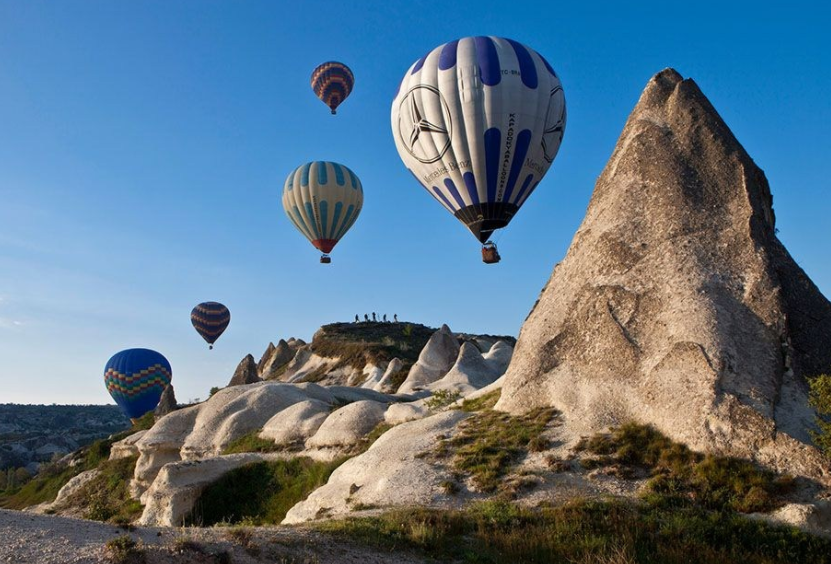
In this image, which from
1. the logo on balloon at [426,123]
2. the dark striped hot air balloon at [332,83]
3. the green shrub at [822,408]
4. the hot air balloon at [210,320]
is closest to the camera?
the green shrub at [822,408]

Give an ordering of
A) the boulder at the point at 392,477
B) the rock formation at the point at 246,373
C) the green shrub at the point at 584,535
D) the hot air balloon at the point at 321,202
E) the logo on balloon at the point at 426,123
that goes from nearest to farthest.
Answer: the green shrub at the point at 584,535
the boulder at the point at 392,477
the logo on balloon at the point at 426,123
the hot air balloon at the point at 321,202
the rock formation at the point at 246,373

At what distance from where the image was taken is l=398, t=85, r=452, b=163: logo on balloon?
28.8 metres

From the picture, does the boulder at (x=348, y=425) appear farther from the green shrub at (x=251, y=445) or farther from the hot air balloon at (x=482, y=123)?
the hot air balloon at (x=482, y=123)

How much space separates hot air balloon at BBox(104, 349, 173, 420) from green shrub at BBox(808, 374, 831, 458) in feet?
180

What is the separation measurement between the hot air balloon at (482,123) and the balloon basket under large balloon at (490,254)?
66 millimetres

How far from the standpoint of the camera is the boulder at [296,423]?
2955cm

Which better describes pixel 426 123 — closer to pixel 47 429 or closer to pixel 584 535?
pixel 584 535

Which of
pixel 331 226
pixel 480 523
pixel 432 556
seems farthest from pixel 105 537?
pixel 331 226

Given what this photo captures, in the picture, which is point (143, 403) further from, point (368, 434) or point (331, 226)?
point (368, 434)

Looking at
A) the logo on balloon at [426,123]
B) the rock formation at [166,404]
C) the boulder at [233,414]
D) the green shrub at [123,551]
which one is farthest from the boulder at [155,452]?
the green shrub at [123,551]

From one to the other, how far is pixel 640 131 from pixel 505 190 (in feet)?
22.9

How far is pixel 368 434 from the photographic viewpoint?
26250mm

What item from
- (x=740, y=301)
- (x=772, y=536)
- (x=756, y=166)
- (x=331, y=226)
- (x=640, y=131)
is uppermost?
(x=331, y=226)

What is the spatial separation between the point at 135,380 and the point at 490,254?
4127cm
